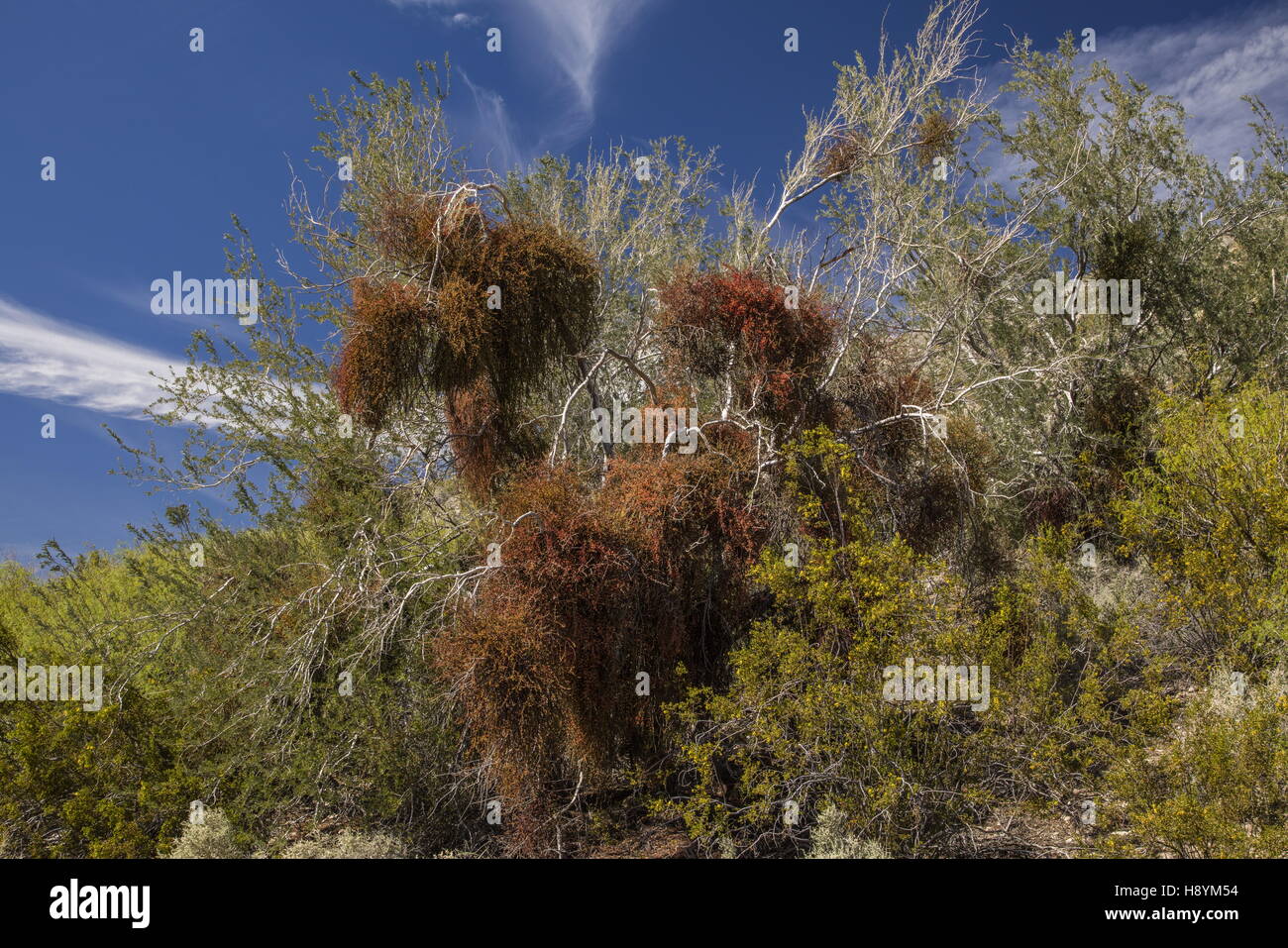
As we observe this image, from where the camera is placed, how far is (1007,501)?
14766 mm

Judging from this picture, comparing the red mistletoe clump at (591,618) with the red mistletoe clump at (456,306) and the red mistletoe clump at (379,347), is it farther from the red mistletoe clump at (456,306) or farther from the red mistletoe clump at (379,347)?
the red mistletoe clump at (379,347)

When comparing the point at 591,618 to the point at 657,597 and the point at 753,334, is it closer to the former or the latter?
the point at 657,597

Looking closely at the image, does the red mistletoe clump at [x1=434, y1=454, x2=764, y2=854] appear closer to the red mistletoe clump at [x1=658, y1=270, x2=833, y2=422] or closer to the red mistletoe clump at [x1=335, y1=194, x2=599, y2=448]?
the red mistletoe clump at [x1=658, y1=270, x2=833, y2=422]

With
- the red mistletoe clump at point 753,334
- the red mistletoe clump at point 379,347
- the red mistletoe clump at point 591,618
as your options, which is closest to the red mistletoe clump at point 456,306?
the red mistletoe clump at point 379,347

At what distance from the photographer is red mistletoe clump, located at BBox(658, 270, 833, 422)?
9.96 meters

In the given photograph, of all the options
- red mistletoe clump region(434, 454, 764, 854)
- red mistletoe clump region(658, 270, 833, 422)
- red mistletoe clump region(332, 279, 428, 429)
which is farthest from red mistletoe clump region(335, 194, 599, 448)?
red mistletoe clump region(434, 454, 764, 854)

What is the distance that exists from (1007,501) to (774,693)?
8.02 meters

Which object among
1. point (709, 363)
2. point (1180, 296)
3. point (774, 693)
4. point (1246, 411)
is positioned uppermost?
point (1180, 296)

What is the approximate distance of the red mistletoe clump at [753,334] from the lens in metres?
9.96

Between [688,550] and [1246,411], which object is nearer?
[688,550]
